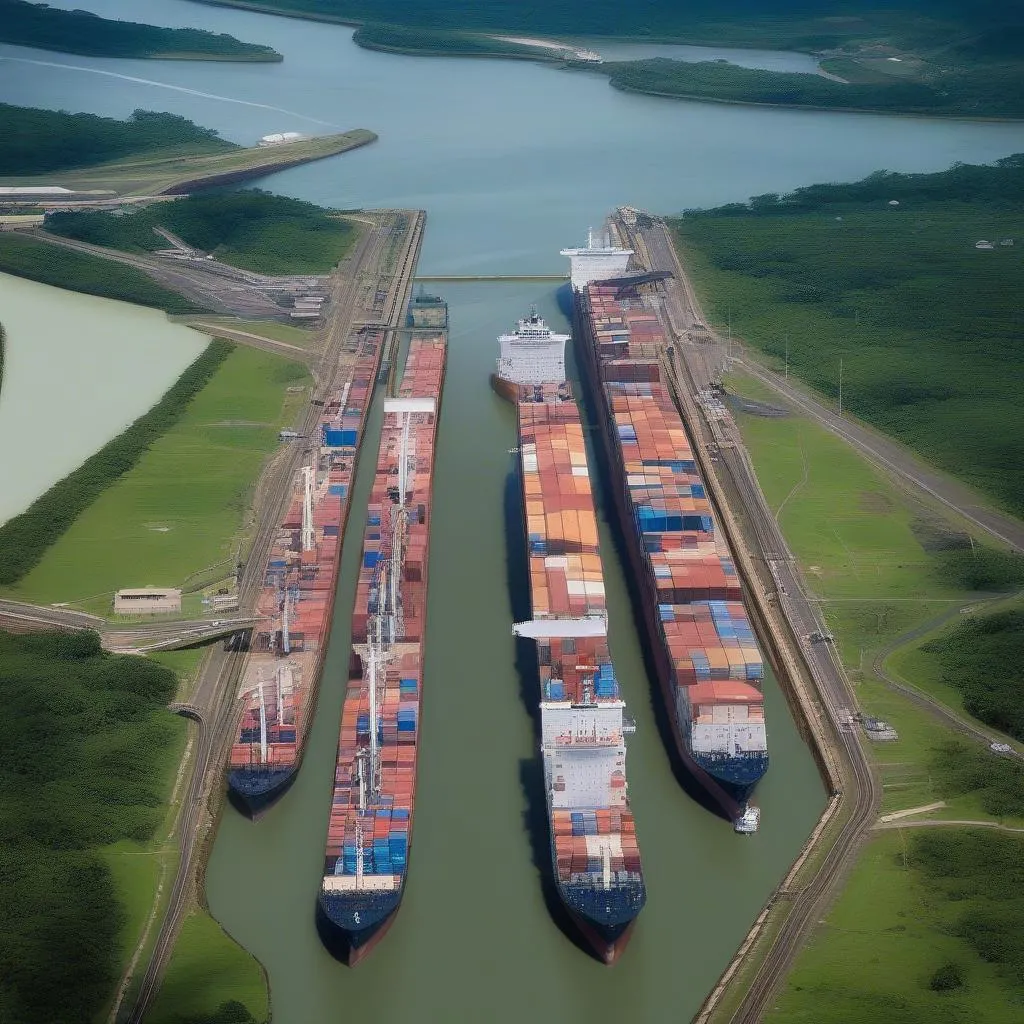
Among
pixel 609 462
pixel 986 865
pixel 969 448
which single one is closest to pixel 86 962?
pixel 986 865

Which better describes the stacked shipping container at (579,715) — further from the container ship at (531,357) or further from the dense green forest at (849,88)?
the dense green forest at (849,88)

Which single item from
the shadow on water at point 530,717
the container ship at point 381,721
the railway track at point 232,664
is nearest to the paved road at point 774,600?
the shadow on water at point 530,717

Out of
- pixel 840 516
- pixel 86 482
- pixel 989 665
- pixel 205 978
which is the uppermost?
pixel 989 665

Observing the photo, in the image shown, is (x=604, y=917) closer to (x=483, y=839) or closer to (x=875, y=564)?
(x=483, y=839)

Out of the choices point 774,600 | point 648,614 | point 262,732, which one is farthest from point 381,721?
point 774,600

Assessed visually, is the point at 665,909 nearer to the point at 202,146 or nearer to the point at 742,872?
the point at 742,872

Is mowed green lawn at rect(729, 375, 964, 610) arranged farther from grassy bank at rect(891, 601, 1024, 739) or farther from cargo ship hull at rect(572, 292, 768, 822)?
cargo ship hull at rect(572, 292, 768, 822)
